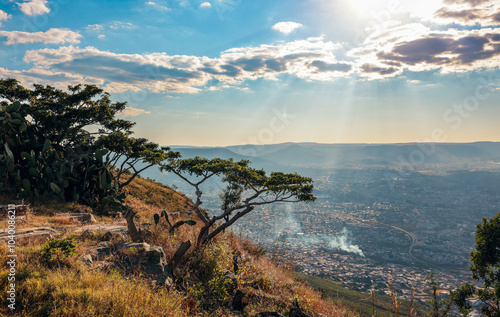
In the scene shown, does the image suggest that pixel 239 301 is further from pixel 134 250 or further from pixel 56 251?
pixel 56 251

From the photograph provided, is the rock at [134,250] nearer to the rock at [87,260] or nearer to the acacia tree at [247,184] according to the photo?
the rock at [87,260]

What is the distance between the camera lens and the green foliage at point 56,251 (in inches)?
221

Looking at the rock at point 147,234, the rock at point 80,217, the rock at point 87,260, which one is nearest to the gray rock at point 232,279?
the rock at point 147,234

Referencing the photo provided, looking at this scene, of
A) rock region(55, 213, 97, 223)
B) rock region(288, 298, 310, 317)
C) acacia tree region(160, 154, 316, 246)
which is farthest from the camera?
rock region(55, 213, 97, 223)

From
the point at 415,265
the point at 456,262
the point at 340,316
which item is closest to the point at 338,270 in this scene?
the point at 415,265

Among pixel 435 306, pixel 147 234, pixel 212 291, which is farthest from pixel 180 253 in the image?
pixel 435 306

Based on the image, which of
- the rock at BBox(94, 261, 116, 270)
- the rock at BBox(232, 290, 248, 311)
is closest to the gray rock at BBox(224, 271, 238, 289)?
the rock at BBox(232, 290, 248, 311)

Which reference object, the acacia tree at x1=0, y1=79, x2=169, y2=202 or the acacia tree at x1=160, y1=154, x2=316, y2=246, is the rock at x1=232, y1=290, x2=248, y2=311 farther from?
the acacia tree at x1=0, y1=79, x2=169, y2=202

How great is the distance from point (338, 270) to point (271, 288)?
231 ft

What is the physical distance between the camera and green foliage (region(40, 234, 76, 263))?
18.4ft

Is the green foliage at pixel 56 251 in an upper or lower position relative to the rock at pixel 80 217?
upper

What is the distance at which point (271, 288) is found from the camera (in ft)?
28.3

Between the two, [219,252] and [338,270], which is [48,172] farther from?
[338,270]

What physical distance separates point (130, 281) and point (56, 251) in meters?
1.84
